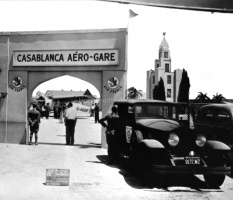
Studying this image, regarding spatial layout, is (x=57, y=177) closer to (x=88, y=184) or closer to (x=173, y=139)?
(x=88, y=184)

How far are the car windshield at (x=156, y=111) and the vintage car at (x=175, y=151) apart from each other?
24cm

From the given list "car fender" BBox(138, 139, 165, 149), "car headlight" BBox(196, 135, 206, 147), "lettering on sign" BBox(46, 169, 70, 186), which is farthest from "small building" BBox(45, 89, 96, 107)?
"car headlight" BBox(196, 135, 206, 147)

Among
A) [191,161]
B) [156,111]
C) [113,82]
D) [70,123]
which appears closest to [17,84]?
[70,123]

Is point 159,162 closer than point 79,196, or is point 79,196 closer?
point 79,196

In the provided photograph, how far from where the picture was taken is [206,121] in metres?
6.80

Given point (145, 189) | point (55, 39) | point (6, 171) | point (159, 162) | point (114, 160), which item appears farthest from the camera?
point (55, 39)

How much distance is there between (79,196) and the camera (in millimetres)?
3885

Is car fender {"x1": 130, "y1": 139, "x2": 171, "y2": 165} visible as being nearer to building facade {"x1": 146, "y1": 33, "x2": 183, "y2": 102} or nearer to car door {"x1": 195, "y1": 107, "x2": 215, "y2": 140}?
building facade {"x1": 146, "y1": 33, "x2": 183, "y2": 102}

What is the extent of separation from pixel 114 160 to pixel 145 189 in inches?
88.9

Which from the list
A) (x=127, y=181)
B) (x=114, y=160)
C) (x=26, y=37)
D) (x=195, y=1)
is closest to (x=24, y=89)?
(x=26, y=37)

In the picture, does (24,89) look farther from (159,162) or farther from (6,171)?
(159,162)

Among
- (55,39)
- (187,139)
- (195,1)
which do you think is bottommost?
(187,139)

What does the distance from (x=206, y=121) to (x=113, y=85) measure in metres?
2.63

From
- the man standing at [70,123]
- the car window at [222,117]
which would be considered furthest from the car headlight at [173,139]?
the man standing at [70,123]
